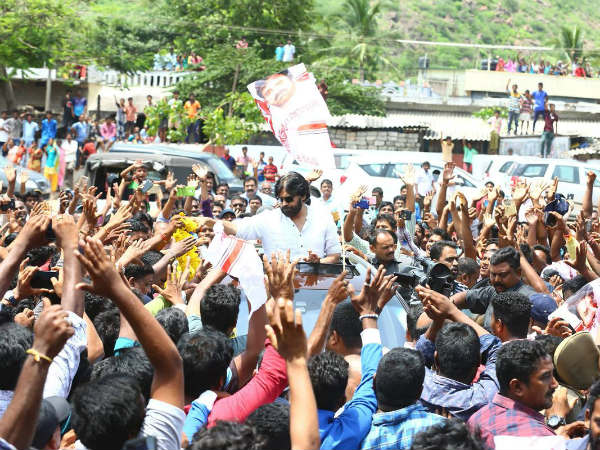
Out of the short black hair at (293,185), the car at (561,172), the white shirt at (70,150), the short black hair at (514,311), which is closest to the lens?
the short black hair at (514,311)

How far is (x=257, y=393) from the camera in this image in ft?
13.1

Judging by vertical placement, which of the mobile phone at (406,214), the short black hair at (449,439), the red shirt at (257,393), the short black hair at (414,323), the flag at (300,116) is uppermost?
the flag at (300,116)

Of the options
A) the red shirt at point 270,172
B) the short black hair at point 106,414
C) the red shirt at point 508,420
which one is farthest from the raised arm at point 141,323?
the red shirt at point 270,172

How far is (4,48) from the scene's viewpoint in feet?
85.1

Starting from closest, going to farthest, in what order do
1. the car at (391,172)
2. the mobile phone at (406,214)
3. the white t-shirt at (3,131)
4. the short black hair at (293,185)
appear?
the short black hair at (293,185)
the mobile phone at (406,214)
the car at (391,172)
the white t-shirt at (3,131)

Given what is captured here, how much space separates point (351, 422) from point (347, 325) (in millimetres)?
988

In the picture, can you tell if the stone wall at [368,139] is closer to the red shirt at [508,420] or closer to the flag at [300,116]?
the flag at [300,116]

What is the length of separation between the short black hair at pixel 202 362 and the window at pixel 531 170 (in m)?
19.5

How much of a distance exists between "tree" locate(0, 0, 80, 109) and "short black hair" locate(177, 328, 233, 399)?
23548 mm

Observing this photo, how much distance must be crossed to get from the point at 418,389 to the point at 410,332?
1.82 metres

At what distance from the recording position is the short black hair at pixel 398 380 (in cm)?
402

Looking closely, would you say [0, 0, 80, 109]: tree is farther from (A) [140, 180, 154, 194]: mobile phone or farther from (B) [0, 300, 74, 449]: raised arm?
(B) [0, 300, 74, 449]: raised arm

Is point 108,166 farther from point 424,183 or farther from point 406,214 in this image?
point 406,214

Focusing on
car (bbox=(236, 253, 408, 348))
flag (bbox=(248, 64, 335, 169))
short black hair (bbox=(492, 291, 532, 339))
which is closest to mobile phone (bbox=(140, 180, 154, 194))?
flag (bbox=(248, 64, 335, 169))
